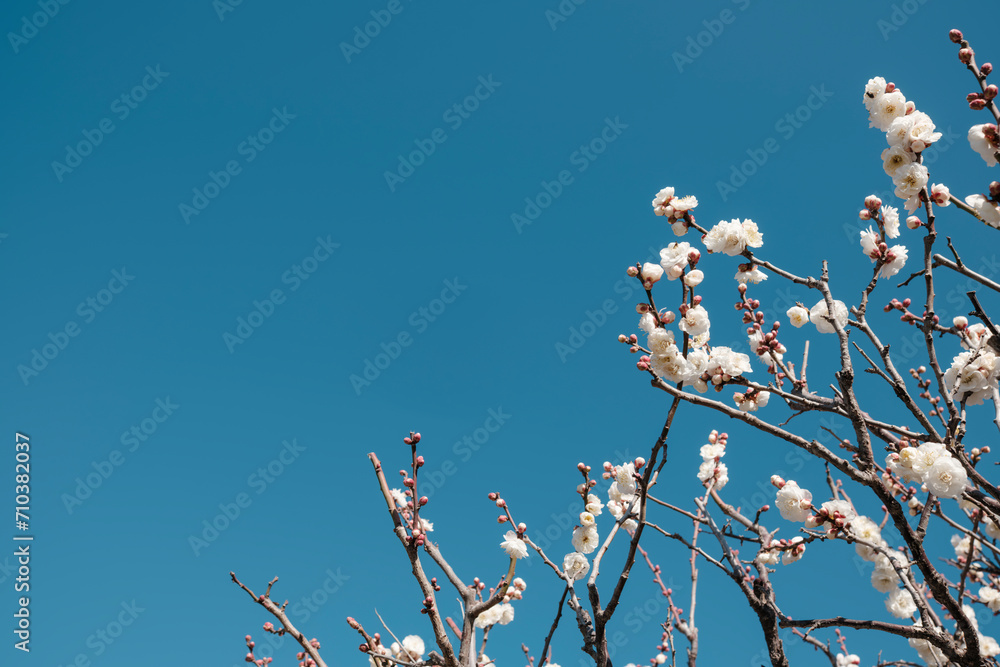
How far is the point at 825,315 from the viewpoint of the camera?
253 centimetres

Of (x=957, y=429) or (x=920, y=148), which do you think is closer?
(x=957, y=429)

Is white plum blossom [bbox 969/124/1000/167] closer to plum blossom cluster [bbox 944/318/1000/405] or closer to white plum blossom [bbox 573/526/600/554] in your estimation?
plum blossom cluster [bbox 944/318/1000/405]

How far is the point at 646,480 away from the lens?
284 cm

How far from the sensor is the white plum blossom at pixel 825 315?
8.53ft

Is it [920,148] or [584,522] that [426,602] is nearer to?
[584,522]

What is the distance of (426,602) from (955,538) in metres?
5.29

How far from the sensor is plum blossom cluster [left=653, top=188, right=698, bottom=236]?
281 cm

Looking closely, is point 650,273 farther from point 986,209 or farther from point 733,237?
A: point 986,209

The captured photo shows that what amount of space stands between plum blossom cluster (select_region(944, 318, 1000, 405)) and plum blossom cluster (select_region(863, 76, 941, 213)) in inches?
26.0

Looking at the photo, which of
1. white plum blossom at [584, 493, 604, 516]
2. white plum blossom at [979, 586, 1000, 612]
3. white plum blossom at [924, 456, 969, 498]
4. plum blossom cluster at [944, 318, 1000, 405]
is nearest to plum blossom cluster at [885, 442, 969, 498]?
white plum blossom at [924, 456, 969, 498]

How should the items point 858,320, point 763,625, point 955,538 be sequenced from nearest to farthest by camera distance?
point 858,320 < point 763,625 < point 955,538

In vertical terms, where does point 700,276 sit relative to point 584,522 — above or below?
above

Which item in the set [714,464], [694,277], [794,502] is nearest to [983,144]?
[694,277]

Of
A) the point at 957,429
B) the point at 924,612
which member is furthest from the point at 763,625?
the point at 957,429
